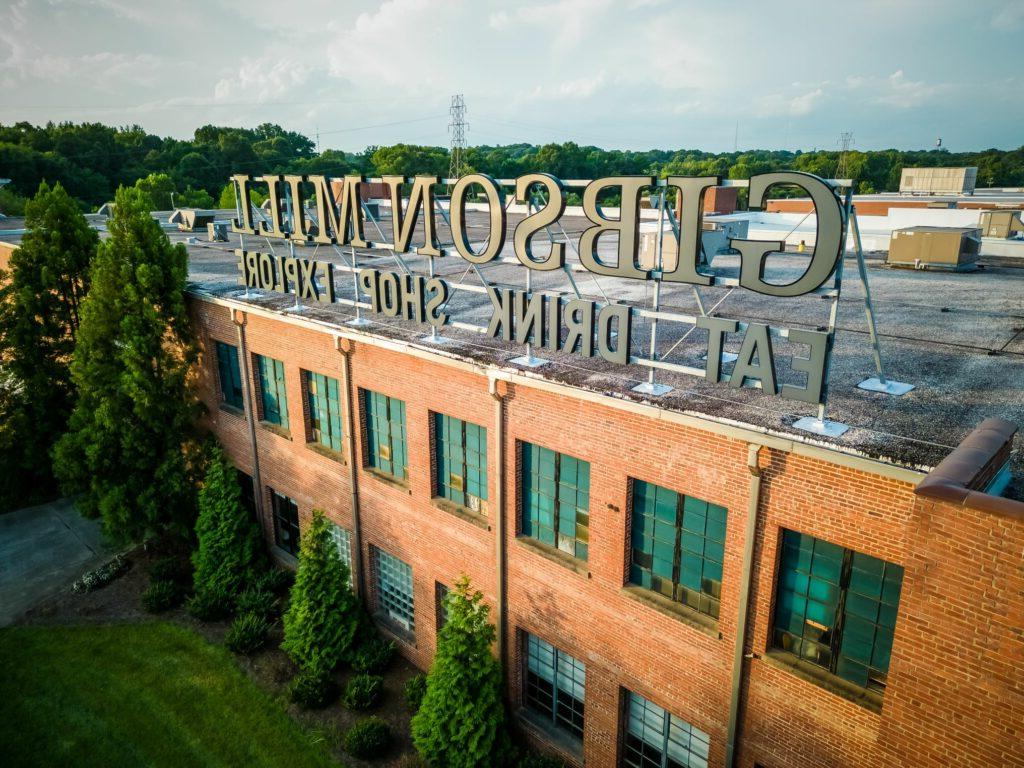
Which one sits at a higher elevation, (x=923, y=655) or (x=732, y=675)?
(x=923, y=655)

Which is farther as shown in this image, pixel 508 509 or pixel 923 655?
pixel 508 509

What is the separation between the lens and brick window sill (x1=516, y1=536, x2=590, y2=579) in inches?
620

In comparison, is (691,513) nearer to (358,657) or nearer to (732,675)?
(732,675)

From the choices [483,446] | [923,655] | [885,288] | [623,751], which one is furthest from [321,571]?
[885,288]

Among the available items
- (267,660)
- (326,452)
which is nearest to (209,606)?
(267,660)

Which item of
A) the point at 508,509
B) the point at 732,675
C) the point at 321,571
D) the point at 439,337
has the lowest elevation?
the point at 321,571

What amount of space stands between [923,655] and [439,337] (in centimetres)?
1309

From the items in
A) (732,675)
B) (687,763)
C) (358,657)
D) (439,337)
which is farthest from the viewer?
(358,657)

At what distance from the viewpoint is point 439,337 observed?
18.9m

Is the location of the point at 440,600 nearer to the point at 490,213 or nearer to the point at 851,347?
the point at 490,213

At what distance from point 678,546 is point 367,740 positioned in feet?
33.7

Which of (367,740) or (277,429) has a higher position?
(277,429)

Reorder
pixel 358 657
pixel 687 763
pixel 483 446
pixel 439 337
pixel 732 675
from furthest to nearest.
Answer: pixel 358 657 < pixel 439 337 < pixel 483 446 < pixel 687 763 < pixel 732 675

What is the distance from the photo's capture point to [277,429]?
2423 centimetres
